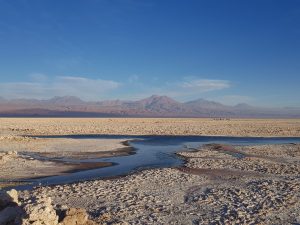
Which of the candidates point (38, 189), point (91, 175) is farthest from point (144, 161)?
point (38, 189)

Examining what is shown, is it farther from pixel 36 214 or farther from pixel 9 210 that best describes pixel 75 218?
pixel 9 210

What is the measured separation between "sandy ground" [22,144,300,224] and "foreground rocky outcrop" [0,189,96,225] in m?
1.26

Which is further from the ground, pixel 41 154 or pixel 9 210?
pixel 9 210

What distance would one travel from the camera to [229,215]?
505 inches

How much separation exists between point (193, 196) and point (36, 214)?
685 cm

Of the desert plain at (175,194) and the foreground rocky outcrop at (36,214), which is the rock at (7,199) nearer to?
the foreground rocky outcrop at (36,214)

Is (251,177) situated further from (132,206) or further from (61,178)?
(61,178)

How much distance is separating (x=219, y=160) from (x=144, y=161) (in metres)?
4.86

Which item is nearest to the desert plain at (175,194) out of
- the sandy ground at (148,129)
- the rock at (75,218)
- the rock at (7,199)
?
the rock at (75,218)

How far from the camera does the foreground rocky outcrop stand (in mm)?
10367

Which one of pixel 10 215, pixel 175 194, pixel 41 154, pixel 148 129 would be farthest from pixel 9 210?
pixel 148 129

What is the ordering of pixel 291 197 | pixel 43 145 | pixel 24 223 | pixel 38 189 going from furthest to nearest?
pixel 43 145
pixel 38 189
pixel 291 197
pixel 24 223

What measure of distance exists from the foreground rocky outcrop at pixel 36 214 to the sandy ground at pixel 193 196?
126 cm

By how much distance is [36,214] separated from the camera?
1039cm
